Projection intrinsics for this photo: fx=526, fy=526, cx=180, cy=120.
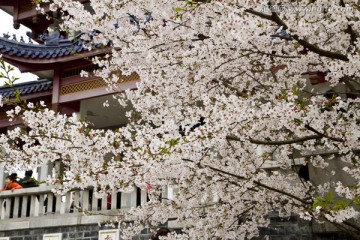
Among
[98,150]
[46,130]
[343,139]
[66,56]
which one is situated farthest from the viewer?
[66,56]

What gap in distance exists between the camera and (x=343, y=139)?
6.05 m

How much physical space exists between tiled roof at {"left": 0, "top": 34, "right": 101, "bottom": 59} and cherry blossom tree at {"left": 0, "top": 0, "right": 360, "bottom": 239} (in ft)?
20.4

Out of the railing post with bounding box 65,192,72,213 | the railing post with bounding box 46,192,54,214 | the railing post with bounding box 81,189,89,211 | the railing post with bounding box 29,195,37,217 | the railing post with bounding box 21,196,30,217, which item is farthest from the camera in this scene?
the railing post with bounding box 21,196,30,217

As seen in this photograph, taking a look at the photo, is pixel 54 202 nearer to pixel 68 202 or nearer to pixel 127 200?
pixel 68 202

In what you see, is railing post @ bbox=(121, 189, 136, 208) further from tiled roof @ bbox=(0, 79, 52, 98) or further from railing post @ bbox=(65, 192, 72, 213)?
tiled roof @ bbox=(0, 79, 52, 98)

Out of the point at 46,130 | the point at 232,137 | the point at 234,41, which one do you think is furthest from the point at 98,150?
the point at 234,41

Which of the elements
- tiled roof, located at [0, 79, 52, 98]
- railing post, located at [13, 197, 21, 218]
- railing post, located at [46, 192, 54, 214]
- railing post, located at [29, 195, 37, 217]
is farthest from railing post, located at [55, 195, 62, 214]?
tiled roof, located at [0, 79, 52, 98]

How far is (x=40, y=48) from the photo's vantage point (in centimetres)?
1518

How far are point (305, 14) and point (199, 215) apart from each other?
140 inches

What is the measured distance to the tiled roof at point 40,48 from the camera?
14852mm

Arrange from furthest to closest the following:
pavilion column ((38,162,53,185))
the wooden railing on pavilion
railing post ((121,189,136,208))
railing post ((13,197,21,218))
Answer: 1. pavilion column ((38,162,53,185))
2. railing post ((13,197,21,218))
3. the wooden railing on pavilion
4. railing post ((121,189,136,208))

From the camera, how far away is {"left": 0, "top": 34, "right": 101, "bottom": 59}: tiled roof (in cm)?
1485

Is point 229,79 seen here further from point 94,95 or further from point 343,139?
point 94,95

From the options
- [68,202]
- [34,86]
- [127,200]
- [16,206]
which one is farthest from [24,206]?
[34,86]
